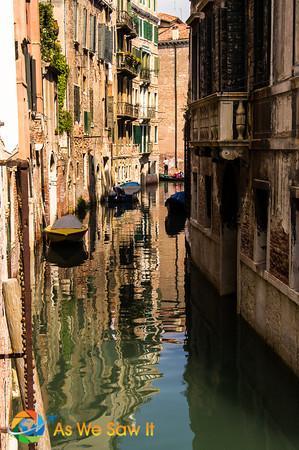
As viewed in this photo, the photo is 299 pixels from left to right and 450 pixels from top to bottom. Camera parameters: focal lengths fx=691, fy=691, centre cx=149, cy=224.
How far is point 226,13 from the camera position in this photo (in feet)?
41.0

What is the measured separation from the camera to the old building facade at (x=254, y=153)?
9.47 meters

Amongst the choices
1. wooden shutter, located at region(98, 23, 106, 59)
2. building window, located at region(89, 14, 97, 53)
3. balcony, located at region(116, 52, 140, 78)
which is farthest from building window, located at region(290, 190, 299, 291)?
balcony, located at region(116, 52, 140, 78)

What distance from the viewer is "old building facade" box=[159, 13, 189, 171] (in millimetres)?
56000

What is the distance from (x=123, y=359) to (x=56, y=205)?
1564 cm

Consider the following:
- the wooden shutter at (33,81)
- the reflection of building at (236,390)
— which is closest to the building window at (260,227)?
the reflection of building at (236,390)

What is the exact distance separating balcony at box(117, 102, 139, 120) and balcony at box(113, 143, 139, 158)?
1804 mm

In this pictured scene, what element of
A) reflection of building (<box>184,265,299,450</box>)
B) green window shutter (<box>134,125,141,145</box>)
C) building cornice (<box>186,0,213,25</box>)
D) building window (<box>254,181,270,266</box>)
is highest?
building cornice (<box>186,0,213,25</box>)

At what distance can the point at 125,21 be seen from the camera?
42.0m

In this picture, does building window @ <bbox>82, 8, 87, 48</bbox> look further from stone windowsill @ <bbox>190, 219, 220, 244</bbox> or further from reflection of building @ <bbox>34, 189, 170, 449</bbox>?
stone windowsill @ <bbox>190, 219, 220, 244</bbox>

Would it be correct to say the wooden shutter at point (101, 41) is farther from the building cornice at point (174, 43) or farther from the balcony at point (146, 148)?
the building cornice at point (174, 43)

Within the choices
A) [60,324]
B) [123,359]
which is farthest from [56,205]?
[123,359]

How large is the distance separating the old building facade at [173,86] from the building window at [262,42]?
44438 millimetres

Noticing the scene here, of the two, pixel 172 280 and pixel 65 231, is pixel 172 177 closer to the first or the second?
pixel 65 231

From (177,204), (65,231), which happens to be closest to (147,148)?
(177,204)
